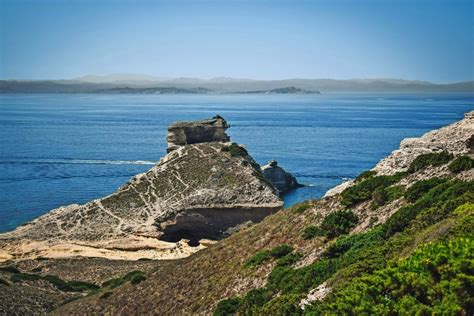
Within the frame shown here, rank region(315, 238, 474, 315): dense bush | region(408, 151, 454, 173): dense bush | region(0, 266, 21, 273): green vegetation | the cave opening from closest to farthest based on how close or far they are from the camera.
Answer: region(315, 238, 474, 315): dense bush → region(408, 151, 454, 173): dense bush → region(0, 266, 21, 273): green vegetation → the cave opening

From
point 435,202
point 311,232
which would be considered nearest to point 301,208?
point 311,232

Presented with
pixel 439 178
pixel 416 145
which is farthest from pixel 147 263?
pixel 439 178

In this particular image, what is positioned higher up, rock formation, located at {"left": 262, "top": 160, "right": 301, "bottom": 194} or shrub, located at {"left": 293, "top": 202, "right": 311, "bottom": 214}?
shrub, located at {"left": 293, "top": 202, "right": 311, "bottom": 214}

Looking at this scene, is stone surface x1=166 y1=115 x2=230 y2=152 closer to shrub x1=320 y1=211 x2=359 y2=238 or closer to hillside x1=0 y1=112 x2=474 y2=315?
hillside x1=0 y1=112 x2=474 y2=315

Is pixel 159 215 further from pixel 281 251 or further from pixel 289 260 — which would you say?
pixel 289 260

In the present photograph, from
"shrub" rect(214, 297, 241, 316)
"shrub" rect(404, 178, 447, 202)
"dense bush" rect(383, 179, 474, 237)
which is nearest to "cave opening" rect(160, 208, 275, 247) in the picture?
"shrub" rect(404, 178, 447, 202)

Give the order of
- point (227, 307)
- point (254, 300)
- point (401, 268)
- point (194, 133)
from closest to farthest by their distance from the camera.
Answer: point (401, 268), point (254, 300), point (227, 307), point (194, 133)

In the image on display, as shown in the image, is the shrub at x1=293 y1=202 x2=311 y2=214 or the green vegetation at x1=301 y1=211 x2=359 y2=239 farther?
the shrub at x1=293 y1=202 x2=311 y2=214
